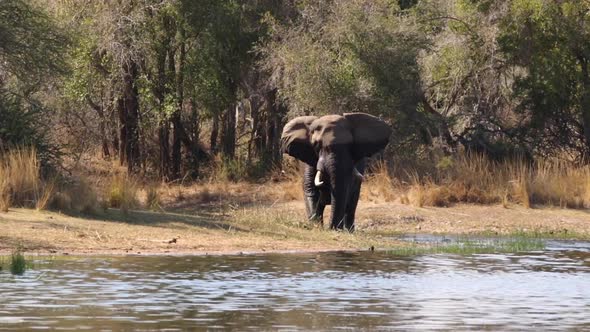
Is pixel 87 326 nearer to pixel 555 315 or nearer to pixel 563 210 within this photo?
pixel 555 315

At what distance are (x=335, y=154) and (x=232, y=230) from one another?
8.92 ft

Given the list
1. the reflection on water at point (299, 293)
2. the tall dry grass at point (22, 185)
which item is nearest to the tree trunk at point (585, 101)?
the reflection on water at point (299, 293)

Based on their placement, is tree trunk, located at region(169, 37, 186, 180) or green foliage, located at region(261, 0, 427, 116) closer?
green foliage, located at region(261, 0, 427, 116)

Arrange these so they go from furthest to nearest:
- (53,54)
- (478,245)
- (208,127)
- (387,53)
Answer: (208,127), (387,53), (53,54), (478,245)

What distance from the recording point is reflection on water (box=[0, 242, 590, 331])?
38.4ft

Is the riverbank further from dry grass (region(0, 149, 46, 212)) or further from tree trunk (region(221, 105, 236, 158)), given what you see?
tree trunk (region(221, 105, 236, 158))

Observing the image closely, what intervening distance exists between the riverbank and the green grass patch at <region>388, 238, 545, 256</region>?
0.50 m

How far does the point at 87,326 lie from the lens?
11227mm

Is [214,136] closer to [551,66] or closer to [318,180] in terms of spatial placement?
[551,66]

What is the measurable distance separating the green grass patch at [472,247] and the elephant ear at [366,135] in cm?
233

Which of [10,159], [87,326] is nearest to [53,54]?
[10,159]

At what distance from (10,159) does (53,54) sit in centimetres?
600

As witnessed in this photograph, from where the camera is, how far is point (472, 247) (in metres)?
19.9

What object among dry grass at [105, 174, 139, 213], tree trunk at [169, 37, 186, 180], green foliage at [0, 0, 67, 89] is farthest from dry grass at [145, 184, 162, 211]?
tree trunk at [169, 37, 186, 180]
